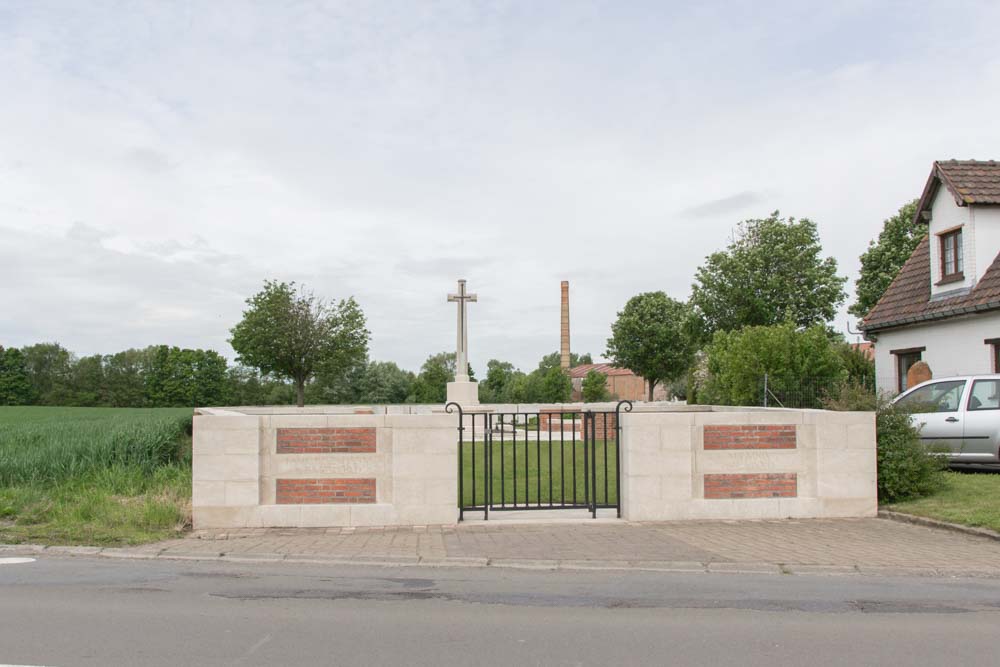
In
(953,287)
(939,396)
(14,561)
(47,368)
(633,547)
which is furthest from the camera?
(47,368)

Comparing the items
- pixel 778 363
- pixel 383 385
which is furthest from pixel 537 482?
pixel 383 385

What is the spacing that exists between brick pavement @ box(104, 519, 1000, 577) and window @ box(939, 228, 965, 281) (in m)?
12.1

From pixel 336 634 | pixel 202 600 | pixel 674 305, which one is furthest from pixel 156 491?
pixel 674 305

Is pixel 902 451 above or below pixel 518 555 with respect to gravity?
above

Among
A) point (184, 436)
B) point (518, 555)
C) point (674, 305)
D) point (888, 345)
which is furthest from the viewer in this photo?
point (674, 305)

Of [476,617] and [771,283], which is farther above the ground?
[771,283]

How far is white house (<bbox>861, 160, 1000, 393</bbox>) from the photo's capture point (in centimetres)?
1791

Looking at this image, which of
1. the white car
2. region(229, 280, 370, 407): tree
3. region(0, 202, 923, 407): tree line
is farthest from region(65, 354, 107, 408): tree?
the white car

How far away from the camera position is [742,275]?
1565 inches

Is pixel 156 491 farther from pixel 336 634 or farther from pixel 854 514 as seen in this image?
pixel 854 514

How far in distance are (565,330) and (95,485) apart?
56.3 meters

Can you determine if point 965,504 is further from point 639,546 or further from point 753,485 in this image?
point 639,546

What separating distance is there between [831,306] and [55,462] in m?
36.0

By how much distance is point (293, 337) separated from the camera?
39938 mm
